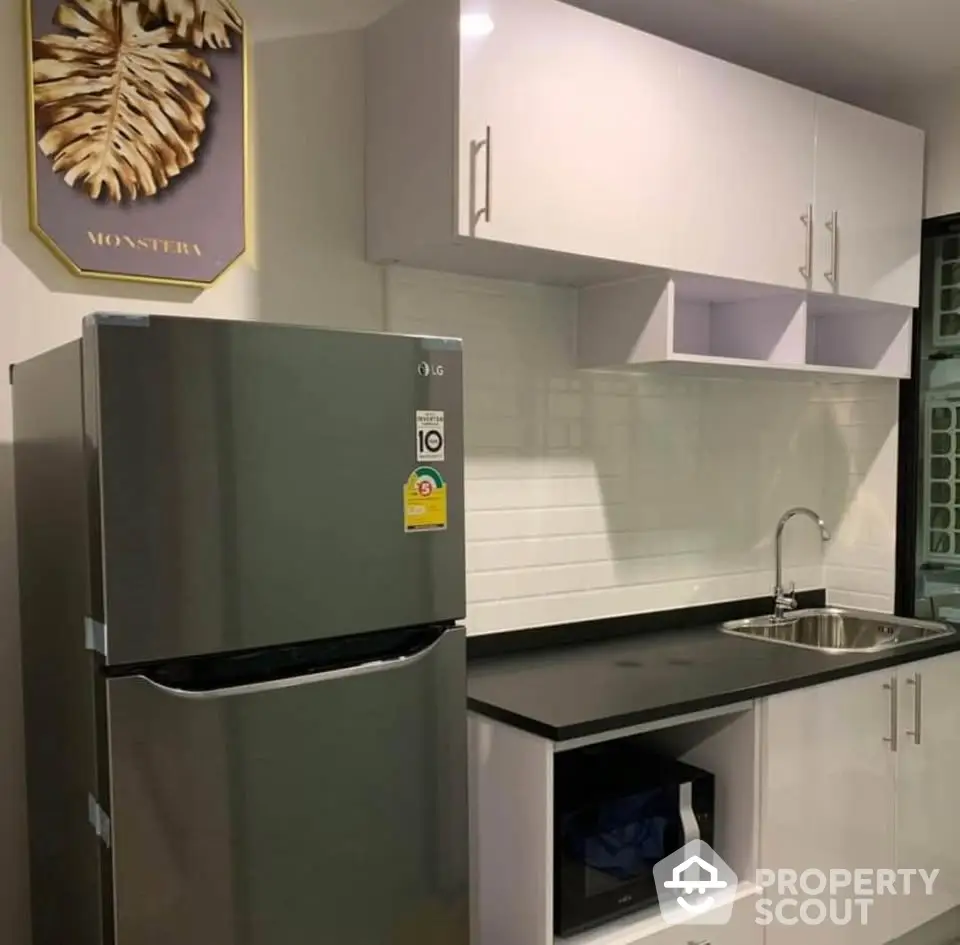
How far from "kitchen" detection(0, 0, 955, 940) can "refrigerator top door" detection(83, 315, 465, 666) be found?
636mm

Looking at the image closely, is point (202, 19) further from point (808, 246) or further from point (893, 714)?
point (893, 714)

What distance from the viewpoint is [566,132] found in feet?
6.84

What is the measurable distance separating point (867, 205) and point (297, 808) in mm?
2308

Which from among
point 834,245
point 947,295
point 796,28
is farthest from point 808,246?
point 947,295

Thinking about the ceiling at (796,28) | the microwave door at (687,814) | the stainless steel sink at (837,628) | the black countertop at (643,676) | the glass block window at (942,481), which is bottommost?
the microwave door at (687,814)

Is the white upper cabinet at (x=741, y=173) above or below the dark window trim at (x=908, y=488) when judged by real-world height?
above

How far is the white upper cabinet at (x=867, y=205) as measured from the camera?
8.66ft

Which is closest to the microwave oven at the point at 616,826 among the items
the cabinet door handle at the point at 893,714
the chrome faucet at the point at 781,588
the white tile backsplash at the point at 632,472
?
the white tile backsplash at the point at 632,472

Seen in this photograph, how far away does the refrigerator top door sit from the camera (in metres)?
1.32

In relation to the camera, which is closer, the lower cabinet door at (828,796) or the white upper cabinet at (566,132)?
the white upper cabinet at (566,132)

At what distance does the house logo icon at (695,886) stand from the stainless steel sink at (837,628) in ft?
2.56

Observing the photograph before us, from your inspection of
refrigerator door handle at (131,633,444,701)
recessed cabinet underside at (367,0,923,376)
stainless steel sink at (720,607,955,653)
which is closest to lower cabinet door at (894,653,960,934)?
stainless steel sink at (720,607,955,653)

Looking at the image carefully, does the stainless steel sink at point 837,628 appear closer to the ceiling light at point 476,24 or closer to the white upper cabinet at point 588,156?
the white upper cabinet at point 588,156

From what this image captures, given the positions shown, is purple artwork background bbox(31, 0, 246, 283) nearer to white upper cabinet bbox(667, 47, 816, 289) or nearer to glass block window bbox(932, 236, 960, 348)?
white upper cabinet bbox(667, 47, 816, 289)
